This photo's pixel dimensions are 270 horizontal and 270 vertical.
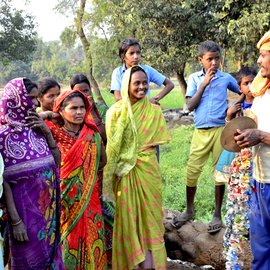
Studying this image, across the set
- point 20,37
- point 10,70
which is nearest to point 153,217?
point 20,37

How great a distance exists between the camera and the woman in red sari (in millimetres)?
3227

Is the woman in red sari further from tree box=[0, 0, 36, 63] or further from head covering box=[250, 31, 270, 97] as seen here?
tree box=[0, 0, 36, 63]

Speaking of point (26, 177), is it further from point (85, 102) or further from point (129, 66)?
point (129, 66)

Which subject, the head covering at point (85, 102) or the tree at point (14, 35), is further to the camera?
the tree at point (14, 35)

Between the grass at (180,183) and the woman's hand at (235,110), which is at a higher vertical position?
the woman's hand at (235,110)

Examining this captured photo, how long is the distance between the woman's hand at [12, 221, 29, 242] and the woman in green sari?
1122 mm

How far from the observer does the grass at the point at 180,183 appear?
6.01 metres

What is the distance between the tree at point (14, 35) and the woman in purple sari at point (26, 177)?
58.1ft

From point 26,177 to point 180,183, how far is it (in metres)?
4.96

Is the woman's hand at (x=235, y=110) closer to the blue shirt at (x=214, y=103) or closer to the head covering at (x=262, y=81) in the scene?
the blue shirt at (x=214, y=103)

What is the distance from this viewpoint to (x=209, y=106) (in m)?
4.07

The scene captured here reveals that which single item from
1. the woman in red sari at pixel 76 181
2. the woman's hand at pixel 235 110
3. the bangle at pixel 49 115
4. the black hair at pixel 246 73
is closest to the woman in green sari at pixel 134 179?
the woman in red sari at pixel 76 181

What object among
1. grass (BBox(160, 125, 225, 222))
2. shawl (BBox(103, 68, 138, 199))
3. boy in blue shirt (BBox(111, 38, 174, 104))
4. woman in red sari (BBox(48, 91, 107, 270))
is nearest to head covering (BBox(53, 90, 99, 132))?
woman in red sari (BBox(48, 91, 107, 270))

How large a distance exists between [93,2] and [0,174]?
16142 millimetres
